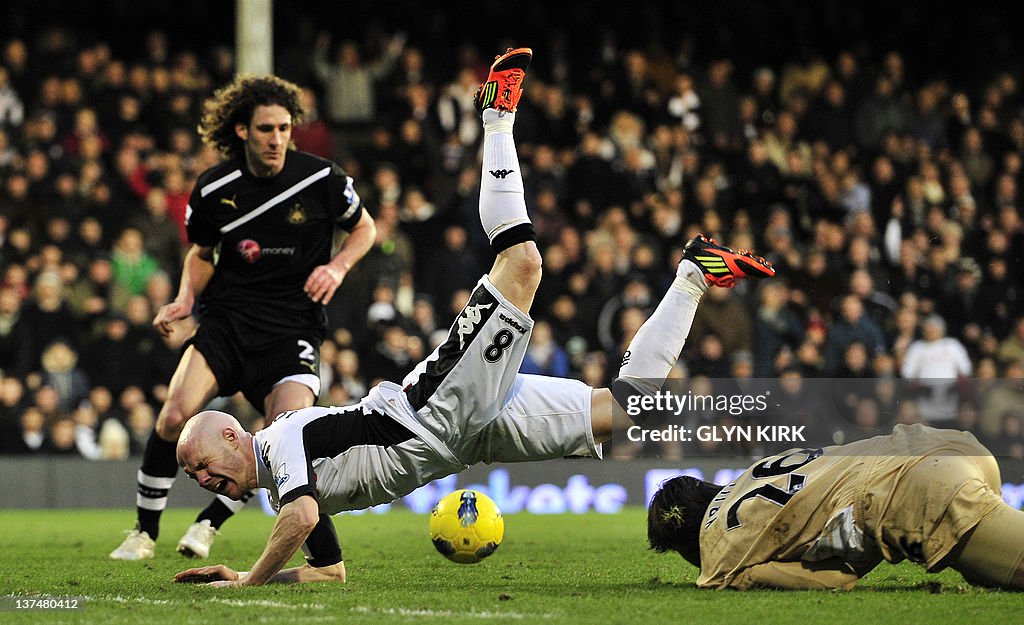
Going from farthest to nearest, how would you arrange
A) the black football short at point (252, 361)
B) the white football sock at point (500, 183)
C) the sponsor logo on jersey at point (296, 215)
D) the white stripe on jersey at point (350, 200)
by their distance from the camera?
1. the white stripe on jersey at point (350, 200)
2. the sponsor logo on jersey at point (296, 215)
3. the black football short at point (252, 361)
4. the white football sock at point (500, 183)

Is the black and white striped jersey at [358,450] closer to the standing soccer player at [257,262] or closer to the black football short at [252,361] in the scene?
the standing soccer player at [257,262]

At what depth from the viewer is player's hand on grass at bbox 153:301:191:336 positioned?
795 cm

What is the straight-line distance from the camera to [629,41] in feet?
65.0

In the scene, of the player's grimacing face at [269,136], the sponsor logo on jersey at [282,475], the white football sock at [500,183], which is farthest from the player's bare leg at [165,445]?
the white football sock at [500,183]

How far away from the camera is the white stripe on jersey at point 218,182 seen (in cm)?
809

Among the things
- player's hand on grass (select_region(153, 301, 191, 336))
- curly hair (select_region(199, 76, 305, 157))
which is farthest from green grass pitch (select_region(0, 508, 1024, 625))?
curly hair (select_region(199, 76, 305, 157))

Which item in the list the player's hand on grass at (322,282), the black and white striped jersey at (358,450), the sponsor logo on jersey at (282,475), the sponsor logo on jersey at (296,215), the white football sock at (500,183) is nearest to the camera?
the sponsor logo on jersey at (282,475)

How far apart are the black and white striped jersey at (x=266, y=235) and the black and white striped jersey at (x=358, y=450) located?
5.04ft

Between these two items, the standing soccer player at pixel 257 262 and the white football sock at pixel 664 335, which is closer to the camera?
the white football sock at pixel 664 335

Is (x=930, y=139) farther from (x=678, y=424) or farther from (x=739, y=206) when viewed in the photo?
(x=678, y=424)

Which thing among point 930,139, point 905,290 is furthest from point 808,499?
point 930,139

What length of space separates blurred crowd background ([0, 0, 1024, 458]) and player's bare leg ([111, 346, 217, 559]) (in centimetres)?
486

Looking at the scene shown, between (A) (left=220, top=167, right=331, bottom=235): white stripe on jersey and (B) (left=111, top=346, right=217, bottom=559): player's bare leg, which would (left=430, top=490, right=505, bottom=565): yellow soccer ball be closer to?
(B) (left=111, top=346, right=217, bottom=559): player's bare leg

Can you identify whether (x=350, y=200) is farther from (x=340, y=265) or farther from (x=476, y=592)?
(x=476, y=592)
